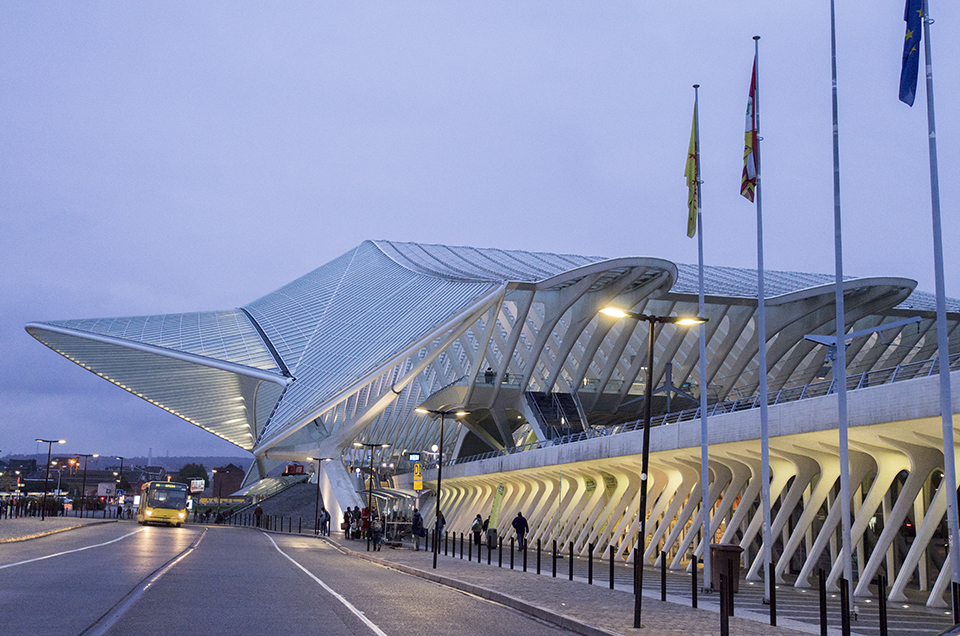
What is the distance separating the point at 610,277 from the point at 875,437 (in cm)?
3111

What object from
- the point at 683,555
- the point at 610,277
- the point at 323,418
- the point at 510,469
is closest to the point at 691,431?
the point at 683,555

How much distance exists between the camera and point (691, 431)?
91.4ft

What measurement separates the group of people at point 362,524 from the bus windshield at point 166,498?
10167 millimetres

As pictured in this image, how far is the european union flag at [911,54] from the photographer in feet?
52.0

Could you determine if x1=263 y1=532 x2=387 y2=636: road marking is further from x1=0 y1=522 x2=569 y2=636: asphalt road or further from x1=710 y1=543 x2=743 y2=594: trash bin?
x1=710 y1=543 x2=743 y2=594: trash bin

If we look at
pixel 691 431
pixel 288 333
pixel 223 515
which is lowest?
pixel 223 515

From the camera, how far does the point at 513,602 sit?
17062 millimetres

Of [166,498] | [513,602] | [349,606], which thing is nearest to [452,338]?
[166,498]

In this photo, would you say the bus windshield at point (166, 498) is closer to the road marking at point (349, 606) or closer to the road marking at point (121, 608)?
the road marking at point (349, 606)

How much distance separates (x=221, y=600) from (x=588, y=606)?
6161 mm

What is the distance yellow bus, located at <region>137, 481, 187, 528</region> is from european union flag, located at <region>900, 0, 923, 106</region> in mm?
48998

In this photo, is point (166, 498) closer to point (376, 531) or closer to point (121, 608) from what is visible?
point (376, 531)

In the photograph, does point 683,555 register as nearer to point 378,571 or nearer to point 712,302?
point 378,571

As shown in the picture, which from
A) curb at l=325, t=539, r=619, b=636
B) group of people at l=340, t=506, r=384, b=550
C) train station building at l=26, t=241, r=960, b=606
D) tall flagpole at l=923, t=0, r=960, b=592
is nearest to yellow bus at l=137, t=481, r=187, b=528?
train station building at l=26, t=241, r=960, b=606
